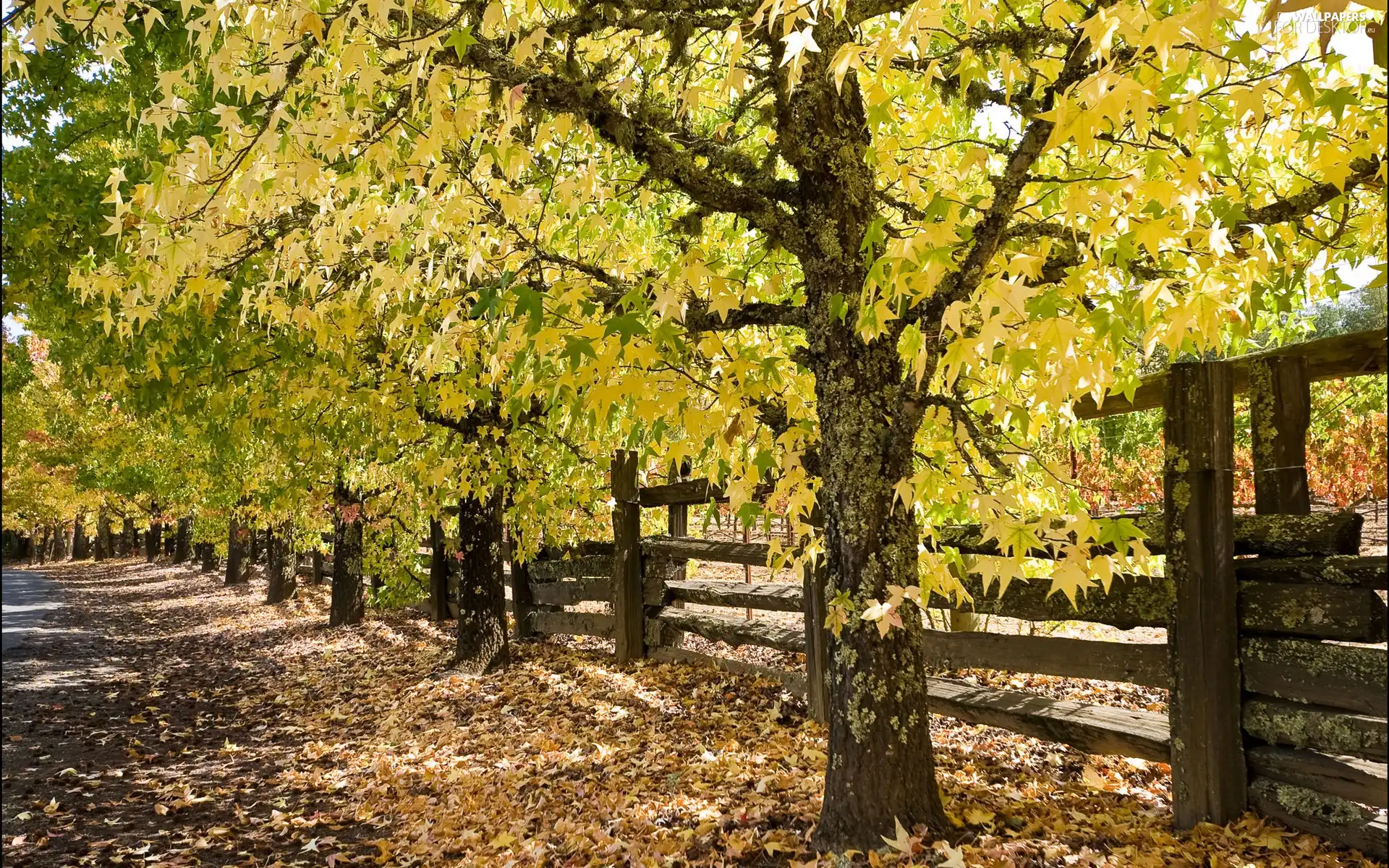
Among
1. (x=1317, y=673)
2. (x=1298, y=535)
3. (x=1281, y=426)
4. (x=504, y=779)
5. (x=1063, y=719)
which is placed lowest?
(x=504, y=779)

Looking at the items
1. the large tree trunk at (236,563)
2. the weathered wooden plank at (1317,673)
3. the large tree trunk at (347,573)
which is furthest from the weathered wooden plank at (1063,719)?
the large tree trunk at (236,563)

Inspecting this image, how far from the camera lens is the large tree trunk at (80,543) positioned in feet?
172

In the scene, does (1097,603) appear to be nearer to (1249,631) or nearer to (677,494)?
(1249,631)

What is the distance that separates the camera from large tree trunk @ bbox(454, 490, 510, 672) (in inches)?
353

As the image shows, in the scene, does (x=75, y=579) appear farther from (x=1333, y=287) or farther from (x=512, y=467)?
(x=1333, y=287)

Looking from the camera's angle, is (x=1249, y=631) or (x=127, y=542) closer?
(x=1249, y=631)

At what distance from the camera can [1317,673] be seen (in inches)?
139

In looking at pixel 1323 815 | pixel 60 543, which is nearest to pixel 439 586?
pixel 1323 815

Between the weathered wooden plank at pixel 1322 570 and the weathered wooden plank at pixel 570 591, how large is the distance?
6111 mm

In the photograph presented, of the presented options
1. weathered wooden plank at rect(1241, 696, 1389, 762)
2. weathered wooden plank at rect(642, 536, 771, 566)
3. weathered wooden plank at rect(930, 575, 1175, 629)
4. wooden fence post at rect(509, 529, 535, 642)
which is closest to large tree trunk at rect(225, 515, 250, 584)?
wooden fence post at rect(509, 529, 535, 642)

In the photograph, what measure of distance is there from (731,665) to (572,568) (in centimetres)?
281

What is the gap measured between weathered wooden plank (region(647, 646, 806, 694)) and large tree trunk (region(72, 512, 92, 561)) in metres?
55.7

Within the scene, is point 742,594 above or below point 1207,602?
below

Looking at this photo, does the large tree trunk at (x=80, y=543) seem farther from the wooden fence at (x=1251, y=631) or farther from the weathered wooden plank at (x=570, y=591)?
the wooden fence at (x=1251, y=631)
